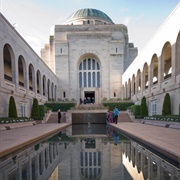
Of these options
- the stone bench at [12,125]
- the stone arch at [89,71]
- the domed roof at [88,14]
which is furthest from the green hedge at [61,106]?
the domed roof at [88,14]

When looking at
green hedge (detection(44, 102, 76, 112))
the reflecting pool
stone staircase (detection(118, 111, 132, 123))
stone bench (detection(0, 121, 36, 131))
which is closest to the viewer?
the reflecting pool

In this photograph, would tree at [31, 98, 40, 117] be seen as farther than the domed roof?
No

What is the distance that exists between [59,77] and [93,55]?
291 inches

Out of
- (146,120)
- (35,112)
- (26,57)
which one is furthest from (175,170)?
(26,57)

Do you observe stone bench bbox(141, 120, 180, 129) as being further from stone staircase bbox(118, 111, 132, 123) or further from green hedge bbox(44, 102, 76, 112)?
green hedge bbox(44, 102, 76, 112)

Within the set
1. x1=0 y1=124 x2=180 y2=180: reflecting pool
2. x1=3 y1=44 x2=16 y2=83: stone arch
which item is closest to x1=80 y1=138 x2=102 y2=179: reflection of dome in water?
x1=0 y1=124 x2=180 y2=180: reflecting pool

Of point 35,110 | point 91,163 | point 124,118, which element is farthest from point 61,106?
point 91,163

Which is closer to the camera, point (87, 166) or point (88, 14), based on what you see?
point (87, 166)

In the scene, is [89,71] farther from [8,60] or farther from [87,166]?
[87,166]

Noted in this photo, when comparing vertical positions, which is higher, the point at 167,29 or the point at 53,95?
the point at 167,29

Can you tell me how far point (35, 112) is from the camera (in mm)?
20422

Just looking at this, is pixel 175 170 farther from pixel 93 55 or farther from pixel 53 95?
pixel 93 55

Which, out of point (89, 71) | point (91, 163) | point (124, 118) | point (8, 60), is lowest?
point (124, 118)

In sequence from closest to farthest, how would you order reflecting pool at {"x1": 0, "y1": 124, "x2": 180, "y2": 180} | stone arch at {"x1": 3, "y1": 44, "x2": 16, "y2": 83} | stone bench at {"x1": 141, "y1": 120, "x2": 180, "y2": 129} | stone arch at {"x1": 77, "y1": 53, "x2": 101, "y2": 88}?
reflecting pool at {"x1": 0, "y1": 124, "x2": 180, "y2": 180} → stone bench at {"x1": 141, "y1": 120, "x2": 180, "y2": 129} → stone arch at {"x1": 3, "y1": 44, "x2": 16, "y2": 83} → stone arch at {"x1": 77, "y1": 53, "x2": 101, "y2": 88}
